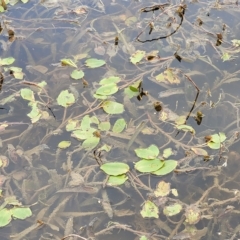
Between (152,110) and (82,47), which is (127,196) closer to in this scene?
(152,110)

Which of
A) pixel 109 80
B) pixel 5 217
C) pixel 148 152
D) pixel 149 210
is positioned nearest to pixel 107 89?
pixel 109 80

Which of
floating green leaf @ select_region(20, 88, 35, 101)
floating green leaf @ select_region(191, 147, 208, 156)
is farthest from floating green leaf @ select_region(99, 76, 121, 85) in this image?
floating green leaf @ select_region(191, 147, 208, 156)

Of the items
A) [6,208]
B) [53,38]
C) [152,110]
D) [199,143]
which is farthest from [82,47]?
[6,208]

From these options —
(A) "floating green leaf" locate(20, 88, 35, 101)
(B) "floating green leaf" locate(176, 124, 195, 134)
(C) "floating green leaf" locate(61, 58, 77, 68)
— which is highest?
(C) "floating green leaf" locate(61, 58, 77, 68)

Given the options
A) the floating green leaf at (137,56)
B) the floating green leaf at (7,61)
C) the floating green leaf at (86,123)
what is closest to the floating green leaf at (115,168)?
the floating green leaf at (86,123)

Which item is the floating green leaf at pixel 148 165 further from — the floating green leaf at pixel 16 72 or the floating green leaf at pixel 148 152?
the floating green leaf at pixel 16 72

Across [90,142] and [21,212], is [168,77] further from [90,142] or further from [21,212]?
[21,212]

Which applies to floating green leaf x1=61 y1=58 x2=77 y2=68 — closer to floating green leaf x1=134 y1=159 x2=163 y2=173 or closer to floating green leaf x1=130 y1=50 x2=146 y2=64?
floating green leaf x1=130 y1=50 x2=146 y2=64
